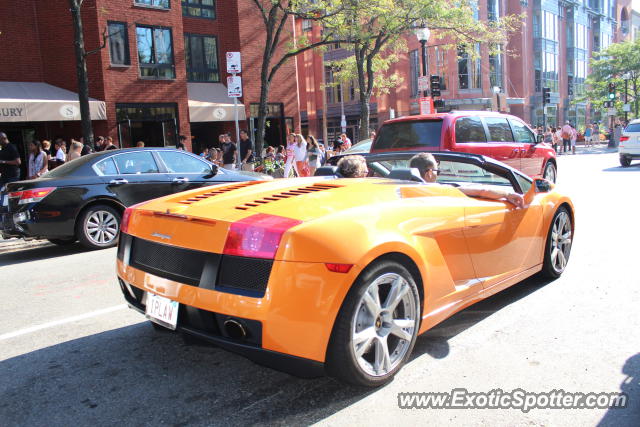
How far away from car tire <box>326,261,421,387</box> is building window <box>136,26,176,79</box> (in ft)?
68.0

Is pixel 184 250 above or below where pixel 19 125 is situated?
below

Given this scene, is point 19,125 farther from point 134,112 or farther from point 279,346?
point 279,346

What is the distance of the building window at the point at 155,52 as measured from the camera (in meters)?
21.4

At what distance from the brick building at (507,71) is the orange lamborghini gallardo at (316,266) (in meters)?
33.9

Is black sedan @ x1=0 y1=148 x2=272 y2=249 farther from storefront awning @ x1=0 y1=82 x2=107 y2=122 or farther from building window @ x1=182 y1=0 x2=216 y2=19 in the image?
building window @ x1=182 y1=0 x2=216 y2=19

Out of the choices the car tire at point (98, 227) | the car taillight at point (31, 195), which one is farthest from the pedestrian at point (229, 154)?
the car taillight at point (31, 195)

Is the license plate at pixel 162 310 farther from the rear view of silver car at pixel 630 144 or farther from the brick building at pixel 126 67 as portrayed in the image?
the rear view of silver car at pixel 630 144

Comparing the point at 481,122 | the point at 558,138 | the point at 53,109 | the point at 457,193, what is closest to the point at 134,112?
the point at 53,109

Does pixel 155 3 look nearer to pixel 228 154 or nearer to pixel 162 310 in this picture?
pixel 228 154

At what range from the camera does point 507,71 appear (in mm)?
51312

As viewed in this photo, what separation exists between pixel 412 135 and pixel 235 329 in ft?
22.3

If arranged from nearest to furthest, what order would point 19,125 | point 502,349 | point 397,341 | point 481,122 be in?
1. point 397,341
2. point 502,349
3. point 481,122
4. point 19,125

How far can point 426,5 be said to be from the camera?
1888 centimetres

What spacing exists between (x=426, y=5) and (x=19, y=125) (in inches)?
616
